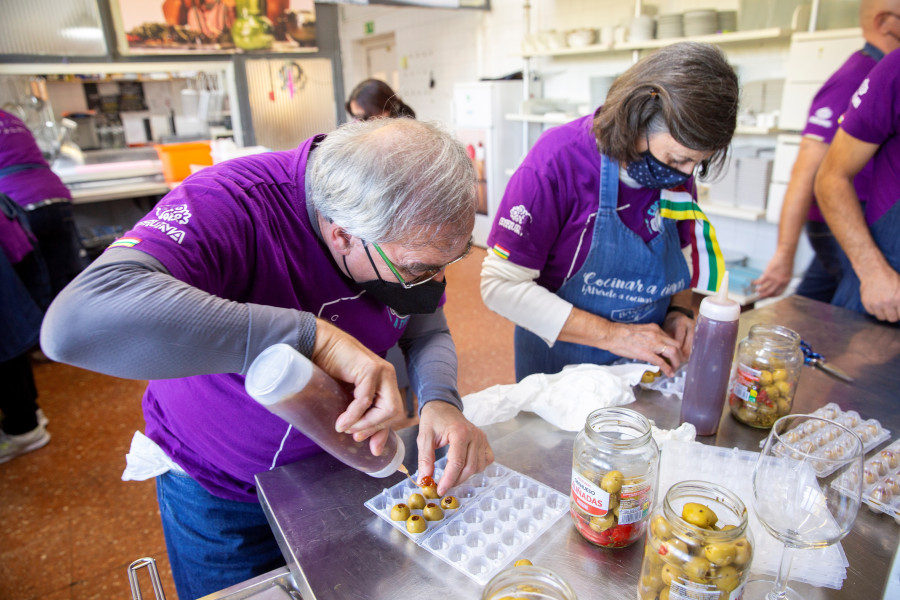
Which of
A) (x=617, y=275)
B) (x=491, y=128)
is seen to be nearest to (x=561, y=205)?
(x=617, y=275)

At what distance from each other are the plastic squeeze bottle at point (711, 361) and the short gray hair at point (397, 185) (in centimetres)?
48

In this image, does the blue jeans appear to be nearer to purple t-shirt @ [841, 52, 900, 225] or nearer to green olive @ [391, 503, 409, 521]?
green olive @ [391, 503, 409, 521]

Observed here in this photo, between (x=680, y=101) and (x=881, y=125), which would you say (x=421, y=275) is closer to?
(x=680, y=101)

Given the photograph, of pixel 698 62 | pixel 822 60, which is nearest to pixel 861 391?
pixel 698 62

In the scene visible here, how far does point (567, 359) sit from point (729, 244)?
10.6 ft

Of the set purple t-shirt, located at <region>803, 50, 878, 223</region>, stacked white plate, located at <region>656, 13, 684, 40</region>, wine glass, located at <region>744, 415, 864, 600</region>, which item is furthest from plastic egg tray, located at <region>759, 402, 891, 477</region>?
stacked white plate, located at <region>656, 13, 684, 40</region>

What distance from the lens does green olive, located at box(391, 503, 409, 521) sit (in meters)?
0.90

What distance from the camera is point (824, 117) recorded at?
224 centimetres

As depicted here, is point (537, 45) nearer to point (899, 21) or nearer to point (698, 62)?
point (899, 21)

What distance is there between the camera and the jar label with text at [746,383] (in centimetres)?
113

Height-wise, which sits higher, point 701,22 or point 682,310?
point 701,22

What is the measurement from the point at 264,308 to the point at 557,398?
68cm

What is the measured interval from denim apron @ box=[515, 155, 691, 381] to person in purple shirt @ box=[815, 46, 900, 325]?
21.1 inches

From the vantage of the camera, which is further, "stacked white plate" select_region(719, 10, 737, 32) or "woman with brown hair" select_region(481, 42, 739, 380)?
"stacked white plate" select_region(719, 10, 737, 32)
